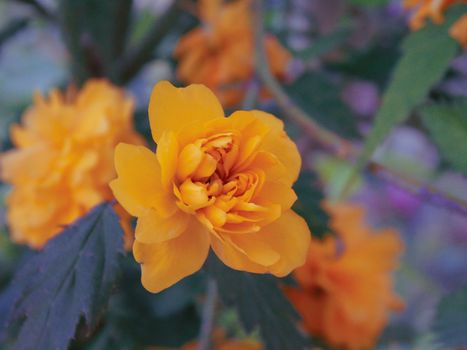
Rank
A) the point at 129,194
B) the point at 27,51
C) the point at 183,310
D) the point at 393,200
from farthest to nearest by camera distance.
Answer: the point at 393,200, the point at 27,51, the point at 183,310, the point at 129,194

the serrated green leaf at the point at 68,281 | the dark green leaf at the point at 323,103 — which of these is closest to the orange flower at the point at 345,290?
the dark green leaf at the point at 323,103

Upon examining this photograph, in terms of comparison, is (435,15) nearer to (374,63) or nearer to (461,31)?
(461,31)

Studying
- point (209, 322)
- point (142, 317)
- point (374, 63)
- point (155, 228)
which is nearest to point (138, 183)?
point (155, 228)

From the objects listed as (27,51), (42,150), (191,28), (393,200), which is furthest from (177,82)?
(393,200)

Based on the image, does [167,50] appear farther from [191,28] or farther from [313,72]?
[313,72]

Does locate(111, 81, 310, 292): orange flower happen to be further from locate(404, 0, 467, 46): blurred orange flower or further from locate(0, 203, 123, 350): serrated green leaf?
locate(404, 0, 467, 46): blurred orange flower

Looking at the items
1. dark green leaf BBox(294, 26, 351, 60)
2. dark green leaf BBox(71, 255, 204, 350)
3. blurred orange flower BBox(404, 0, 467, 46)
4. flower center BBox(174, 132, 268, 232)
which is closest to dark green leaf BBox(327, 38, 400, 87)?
dark green leaf BBox(294, 26, 351, 60)

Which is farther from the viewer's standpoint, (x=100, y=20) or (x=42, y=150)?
(x=100, y=20)
